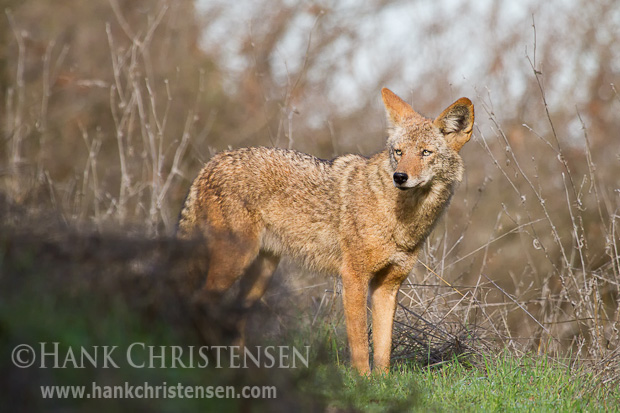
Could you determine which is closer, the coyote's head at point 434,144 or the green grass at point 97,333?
the green grass at point 97,333

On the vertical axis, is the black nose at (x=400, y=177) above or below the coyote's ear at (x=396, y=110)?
below

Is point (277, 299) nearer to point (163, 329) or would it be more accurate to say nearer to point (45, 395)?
point (163, 329)

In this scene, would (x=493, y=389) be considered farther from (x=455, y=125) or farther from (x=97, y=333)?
(x=97, y=333)

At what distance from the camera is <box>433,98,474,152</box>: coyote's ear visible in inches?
208

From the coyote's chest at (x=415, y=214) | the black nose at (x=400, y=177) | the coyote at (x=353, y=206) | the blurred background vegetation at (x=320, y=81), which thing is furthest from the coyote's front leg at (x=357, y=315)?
the blurred background vegetation at (x=320, y=81)

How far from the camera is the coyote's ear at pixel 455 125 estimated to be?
5277 mm

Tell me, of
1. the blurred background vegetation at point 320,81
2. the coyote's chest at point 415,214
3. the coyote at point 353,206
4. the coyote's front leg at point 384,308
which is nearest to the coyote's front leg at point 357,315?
the coyote at point 353,206

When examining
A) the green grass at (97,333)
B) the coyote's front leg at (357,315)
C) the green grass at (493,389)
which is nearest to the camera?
the green grass at (97,333)

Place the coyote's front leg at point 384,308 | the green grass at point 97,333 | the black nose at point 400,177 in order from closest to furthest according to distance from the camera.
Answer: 1. the green grass at point 97,333
2. the black nose at point 400,177
3. the coyote's front leg at point 384,308

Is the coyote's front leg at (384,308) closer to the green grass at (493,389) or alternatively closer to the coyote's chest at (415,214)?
the coyote's chest at (415,214)

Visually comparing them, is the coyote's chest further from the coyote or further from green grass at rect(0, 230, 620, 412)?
green grass at rect(0, 230, 620, 412)

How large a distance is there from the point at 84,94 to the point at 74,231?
44.7 feet

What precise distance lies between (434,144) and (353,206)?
86 centimetres

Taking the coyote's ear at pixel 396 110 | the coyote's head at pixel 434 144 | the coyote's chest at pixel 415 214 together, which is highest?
the coyote's ear at pixel 396 110
